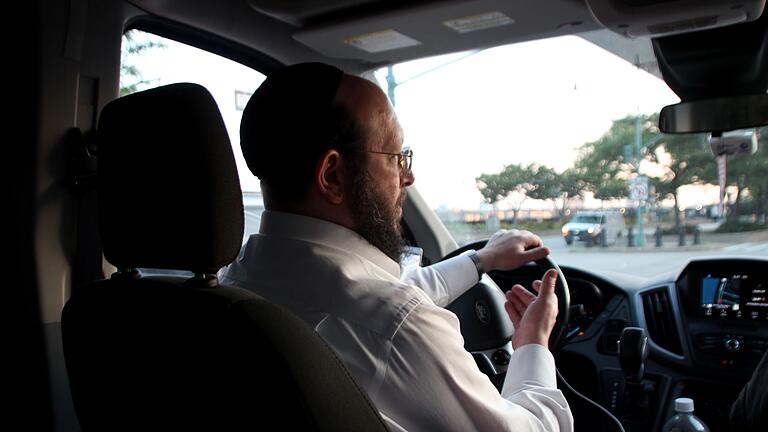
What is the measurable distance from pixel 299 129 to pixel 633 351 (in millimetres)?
2298

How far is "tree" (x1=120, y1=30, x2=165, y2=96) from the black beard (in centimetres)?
152

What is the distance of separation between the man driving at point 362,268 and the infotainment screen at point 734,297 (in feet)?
6.64

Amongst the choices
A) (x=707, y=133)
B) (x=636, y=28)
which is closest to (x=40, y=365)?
(x=636, y=28)

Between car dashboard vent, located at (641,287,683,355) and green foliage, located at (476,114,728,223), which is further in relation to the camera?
car dashboard vent, located at (641,287,683,355)

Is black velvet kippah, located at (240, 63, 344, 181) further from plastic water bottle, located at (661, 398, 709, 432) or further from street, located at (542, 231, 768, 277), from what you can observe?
plastic water bottle, located at (661, 398, 709, 432)

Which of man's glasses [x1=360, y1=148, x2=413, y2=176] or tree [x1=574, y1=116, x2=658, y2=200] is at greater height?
tree [x1=574, y1=116, x2=658, y2=200]

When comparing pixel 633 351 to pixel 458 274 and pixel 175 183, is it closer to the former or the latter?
pixel 458 274

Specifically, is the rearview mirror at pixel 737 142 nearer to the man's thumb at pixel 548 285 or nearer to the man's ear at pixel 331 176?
the man's thumb at pixel 548 285

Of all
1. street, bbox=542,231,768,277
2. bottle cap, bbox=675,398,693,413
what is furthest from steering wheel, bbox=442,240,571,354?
bottle cap, bbox=675,398,693,413

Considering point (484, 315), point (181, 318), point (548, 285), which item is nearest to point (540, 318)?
point (548, 285)

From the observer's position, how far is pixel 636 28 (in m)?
2.82

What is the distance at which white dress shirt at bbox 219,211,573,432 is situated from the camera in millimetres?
1380

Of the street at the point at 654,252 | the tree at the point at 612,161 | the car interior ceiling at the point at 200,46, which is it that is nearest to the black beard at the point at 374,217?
the car interior ceiling at the point at 200,46

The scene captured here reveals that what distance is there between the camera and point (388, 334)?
4.57 feet
